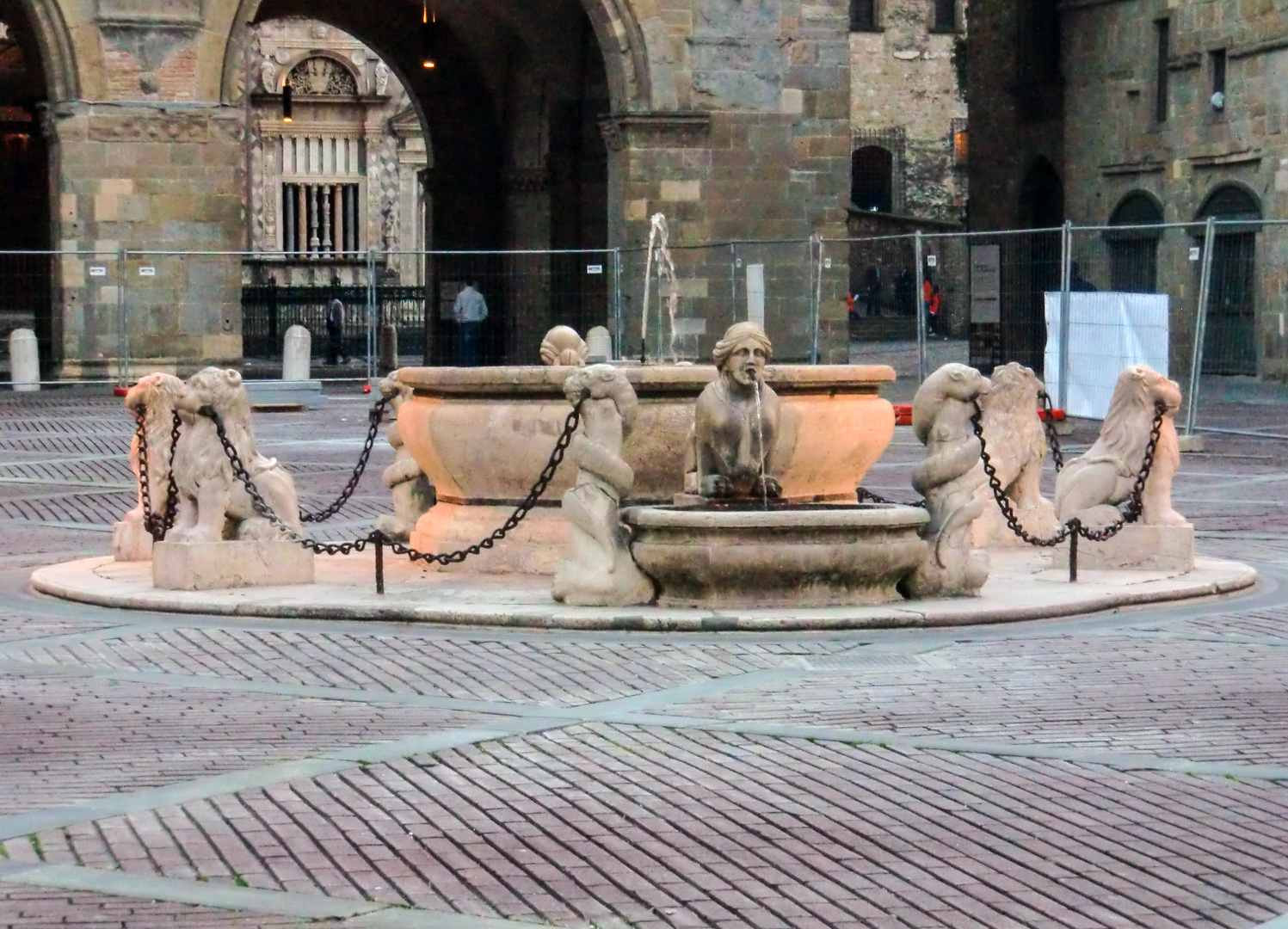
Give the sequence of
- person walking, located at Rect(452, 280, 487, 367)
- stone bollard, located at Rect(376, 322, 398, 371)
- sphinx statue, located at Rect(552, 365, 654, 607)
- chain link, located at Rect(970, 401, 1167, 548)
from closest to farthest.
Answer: sphinx statue, located at Rect(552, 365, 654, 607)
chain link, located at Rect(970, 401, 1167, 548)
person walking, located at Rect(452, 280, 487, 367)
stone bollard, located at Rect(376, 322, 398, 371)

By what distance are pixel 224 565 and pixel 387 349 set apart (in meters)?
27.3

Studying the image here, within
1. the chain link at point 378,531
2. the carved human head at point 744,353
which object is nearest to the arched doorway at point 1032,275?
the carved human head at point 744,353

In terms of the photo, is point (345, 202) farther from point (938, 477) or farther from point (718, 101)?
point (938, 477)

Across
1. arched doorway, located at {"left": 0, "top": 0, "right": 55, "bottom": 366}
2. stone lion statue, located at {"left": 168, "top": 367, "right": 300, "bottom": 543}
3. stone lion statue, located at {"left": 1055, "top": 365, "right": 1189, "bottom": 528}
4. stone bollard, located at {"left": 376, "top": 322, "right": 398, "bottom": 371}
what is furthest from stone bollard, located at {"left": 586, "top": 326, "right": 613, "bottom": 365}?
stone lion statue, located at {"left": 168, "top": 367, "right": 300, "bottom": 543}

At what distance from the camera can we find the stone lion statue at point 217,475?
11789 millimetres

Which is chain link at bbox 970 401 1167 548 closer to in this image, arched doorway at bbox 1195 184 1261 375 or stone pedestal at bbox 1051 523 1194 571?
stone pedestal at bbox 1051 523 1194 571

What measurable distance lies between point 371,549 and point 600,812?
6765 millimetres

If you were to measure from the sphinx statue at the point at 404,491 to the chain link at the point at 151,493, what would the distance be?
50.5 inches

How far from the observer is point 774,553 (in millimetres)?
10812

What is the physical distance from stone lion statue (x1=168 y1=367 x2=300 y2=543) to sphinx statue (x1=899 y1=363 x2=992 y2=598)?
319 centimetres

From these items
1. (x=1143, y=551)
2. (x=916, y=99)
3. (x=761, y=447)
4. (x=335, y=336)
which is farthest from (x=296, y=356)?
(x=916, y=99)

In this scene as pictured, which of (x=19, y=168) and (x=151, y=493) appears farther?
(x=19, y=168)

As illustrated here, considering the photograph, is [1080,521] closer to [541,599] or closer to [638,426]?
[638,426]

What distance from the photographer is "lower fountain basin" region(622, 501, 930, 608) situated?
10.8 m
